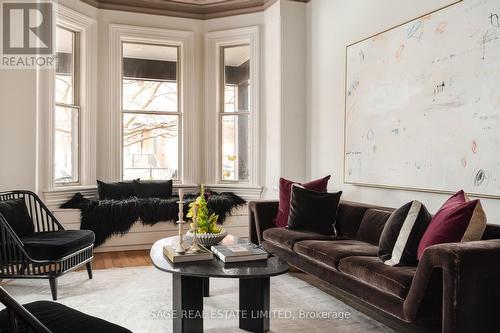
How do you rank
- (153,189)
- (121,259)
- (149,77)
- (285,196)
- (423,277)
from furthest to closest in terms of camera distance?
(149,77), (153,189), (121,259), (285,196), (423,277)

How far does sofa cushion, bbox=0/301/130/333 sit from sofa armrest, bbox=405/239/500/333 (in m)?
1.47

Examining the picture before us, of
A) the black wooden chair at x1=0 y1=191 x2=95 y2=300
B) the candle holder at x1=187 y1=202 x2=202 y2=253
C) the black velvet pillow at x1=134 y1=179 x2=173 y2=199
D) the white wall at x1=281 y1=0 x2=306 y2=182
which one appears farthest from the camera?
the black velvet pillow at x1=134 y1=179 x2=173 y2=199

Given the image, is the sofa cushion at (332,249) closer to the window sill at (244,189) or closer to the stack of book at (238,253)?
the stack of book at (238,253)

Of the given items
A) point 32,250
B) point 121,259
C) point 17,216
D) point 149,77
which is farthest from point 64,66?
point 32,250

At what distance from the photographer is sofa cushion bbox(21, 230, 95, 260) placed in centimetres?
327

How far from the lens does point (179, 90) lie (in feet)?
20.1

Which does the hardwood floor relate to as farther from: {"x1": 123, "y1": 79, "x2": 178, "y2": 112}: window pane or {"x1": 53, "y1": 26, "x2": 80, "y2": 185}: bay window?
{"x1": 123, "y1": 79, "x2": 178, "y2": 112}: window pane

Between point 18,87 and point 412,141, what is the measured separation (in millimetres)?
3913

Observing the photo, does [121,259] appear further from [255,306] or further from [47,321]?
[47,321]

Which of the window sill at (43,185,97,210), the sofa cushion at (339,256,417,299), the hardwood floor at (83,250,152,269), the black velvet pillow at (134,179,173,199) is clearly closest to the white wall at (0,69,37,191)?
the window sill at (43,185,97,210)

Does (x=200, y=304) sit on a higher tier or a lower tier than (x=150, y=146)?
lower

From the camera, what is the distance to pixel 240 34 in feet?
19.4

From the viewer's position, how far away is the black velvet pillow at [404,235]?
104 inches

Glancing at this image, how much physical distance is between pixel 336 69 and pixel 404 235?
254 centimetres
